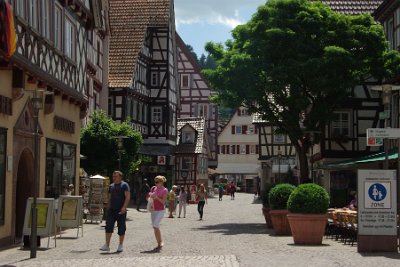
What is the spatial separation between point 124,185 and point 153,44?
39085 mm

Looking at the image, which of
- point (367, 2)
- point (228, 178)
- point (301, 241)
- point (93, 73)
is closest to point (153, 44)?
point (93, 73)

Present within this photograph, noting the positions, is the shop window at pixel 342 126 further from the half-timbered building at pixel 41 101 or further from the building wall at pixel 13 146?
the building wall at pixel 13 146

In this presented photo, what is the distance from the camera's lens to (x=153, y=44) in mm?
55688

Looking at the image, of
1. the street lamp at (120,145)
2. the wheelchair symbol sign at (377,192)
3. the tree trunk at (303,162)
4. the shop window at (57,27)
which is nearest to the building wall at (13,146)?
the shop window at (57,27)

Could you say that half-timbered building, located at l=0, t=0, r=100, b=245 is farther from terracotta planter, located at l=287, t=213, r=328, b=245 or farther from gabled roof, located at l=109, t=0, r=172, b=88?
gabled roof, located at l=109, t=0, r=172, b=88

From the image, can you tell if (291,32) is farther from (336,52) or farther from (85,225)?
(85,225)

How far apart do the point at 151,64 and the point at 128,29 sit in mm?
3281

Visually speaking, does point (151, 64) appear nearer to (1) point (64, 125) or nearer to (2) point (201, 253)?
(1) point (64, 125)

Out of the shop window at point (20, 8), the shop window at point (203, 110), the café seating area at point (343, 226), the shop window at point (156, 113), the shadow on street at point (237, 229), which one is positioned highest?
the shop window at point (203, 110)

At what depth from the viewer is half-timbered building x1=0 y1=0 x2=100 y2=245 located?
18.5 metres

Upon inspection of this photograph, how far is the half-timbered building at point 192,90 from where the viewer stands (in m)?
76.2

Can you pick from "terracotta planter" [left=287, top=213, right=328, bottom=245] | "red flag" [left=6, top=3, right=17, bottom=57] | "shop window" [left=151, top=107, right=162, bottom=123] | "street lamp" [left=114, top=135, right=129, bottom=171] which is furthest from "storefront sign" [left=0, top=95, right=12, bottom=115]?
"shop window" [left=151, top=107, right=162, bottom=123]

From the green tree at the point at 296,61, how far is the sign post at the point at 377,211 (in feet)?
40.8

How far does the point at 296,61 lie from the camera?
29.0 metres
